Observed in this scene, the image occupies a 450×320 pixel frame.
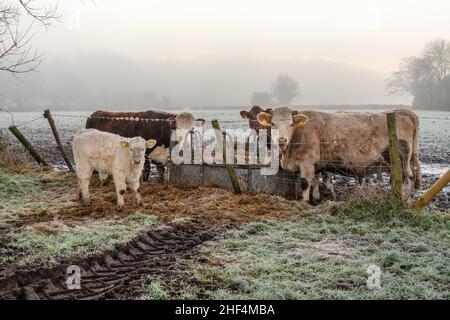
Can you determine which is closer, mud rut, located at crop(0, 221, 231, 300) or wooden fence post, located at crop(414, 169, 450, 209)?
mud rut, located at crop(0, 221, 231, 300)

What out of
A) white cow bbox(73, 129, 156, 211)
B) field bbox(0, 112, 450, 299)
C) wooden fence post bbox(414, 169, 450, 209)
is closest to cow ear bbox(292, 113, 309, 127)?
field bbox(0, 112, 450, 299)

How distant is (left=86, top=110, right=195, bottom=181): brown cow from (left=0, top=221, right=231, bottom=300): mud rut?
553 centimetres

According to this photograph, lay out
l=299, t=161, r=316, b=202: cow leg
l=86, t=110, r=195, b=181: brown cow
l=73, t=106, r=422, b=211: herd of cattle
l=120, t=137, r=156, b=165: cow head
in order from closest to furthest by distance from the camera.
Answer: l=120, t=137, r=156, b=165: cow head
l=73, t=106, r=422, b=211: herd of cattle
l=299, t=161, r=316, b=202: cow leg
l=86, t=110, r=195, b=181: brown cow

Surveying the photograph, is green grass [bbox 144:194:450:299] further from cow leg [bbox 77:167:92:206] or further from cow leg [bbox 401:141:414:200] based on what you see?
cow leg [bbox 77:167:92:206]

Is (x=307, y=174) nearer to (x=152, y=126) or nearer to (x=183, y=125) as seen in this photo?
(x=183, y=125)

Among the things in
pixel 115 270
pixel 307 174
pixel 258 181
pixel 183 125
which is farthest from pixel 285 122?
pixel 115 270

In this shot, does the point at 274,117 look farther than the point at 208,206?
Yes

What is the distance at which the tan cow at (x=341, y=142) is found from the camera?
375 inches

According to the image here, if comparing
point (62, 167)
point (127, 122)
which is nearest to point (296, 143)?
point (127, 122)

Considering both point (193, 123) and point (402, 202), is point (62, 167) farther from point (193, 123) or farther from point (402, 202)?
point (402, 202)

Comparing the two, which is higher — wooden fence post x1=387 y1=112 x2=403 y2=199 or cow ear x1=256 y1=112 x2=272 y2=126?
cow ear x1=256 y1=112 x2=272 y2=126

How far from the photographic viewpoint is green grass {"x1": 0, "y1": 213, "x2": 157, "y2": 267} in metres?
5.52
